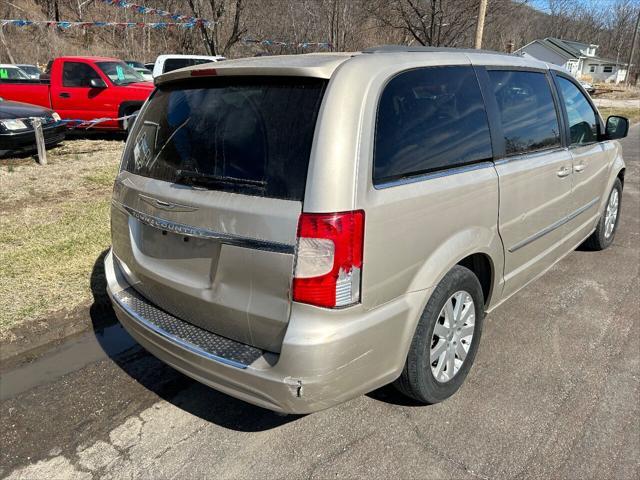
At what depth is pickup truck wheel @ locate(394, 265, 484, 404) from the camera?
8.04 feet

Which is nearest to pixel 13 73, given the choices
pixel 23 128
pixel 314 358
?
pixel 23 128

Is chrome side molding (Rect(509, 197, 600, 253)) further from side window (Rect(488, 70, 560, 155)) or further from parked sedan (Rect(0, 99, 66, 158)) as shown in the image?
parked sedan (Rect(0, 99, 66, 158))

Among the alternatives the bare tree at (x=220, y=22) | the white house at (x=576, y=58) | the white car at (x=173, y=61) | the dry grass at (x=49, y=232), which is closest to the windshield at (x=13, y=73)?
the white car at (x=173, y=61)

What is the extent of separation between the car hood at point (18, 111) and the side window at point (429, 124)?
28.4ft

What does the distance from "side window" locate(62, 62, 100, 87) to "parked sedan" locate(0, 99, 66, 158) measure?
5.70 feet

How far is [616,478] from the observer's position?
2262mm

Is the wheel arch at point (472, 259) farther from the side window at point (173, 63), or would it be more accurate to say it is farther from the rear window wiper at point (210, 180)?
the side window at point (173, 63)

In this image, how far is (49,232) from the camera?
5.30 metres

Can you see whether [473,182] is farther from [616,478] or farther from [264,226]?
[616,478]

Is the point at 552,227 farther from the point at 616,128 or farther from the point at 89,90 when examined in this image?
the point at 89,90

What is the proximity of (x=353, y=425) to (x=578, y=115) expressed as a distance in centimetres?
304

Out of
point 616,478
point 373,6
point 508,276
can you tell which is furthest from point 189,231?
point 373,6

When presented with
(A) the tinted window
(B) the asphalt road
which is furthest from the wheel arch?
(A) the tinted window

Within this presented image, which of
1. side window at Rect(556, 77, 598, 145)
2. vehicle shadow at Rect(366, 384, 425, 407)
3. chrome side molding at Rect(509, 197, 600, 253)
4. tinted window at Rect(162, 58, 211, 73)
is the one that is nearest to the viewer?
vehicle shadow at Rect(366, 384, 425, 407)
